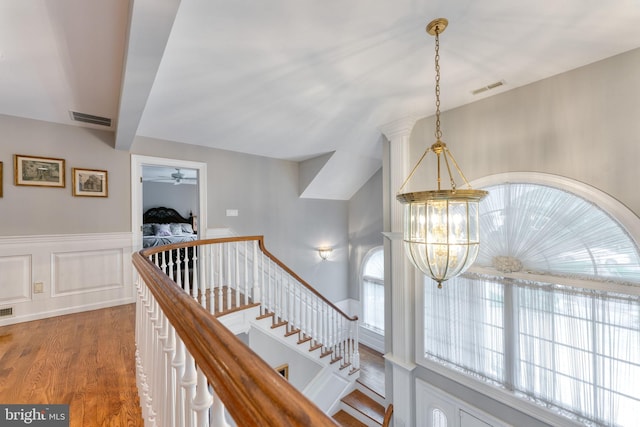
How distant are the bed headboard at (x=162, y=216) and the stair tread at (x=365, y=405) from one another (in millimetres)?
6374

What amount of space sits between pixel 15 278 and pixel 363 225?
17.2 feet

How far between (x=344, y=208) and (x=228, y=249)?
3419 millimetres

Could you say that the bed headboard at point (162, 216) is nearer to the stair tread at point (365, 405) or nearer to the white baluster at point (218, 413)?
the stair tread at point (365, 405)

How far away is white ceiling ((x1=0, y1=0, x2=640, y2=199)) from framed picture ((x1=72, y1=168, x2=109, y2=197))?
1.57 ft

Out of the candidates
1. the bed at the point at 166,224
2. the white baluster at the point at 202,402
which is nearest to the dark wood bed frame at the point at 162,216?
the bed at the point at 166,224

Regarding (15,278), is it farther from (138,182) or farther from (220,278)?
(220,278)

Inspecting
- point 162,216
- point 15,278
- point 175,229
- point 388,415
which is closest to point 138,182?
point 15,278

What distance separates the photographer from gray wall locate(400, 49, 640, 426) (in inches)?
79.5

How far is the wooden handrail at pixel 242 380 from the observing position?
0.37m

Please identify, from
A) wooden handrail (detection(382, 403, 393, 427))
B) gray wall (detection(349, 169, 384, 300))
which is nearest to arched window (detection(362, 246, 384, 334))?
gray wall (detection(349, 169, 384, 300))

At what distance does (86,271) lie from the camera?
3.15 m

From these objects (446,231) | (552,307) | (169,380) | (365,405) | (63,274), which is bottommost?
(365,405)

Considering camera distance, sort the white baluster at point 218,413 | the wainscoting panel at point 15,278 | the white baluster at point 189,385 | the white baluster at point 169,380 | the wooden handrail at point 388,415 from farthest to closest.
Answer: the wooden handrail at point 388,415 → the wainscoting panel at point 15,278 → the white baluster at point 169,380 → the white baluster at point 189,385 → the white baluster at point 218,413

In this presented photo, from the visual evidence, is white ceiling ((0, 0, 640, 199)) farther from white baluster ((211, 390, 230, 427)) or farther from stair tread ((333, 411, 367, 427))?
stair tread ((333, 411, 367, 427))
